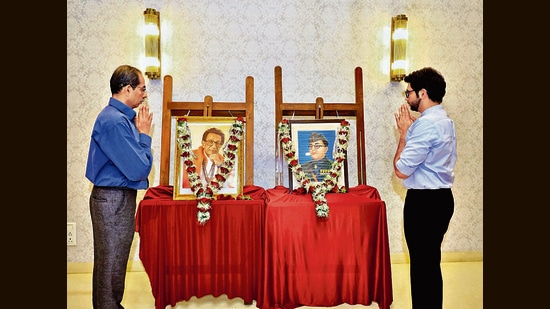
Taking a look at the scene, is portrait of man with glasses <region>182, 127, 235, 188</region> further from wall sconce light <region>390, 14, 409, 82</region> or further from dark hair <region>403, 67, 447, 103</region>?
wall sconce light <region>390, 14, 409, 82</region>

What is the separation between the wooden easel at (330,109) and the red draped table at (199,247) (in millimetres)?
1039

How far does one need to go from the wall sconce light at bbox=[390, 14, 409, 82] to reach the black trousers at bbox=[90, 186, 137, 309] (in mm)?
2872

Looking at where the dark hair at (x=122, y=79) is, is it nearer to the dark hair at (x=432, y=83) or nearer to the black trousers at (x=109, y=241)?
the black trousers at (x=109, y=241)

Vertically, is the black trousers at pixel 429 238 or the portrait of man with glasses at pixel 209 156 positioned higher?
the portrait of man with glasses at pixel 209 156

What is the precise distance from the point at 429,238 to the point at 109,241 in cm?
209

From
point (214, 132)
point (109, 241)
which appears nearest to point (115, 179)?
point (109, 241)

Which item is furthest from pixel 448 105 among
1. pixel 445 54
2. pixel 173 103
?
pixel 173 103

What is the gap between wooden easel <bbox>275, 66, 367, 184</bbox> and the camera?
361cm

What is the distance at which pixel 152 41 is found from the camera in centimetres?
366

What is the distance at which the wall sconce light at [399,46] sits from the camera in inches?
150

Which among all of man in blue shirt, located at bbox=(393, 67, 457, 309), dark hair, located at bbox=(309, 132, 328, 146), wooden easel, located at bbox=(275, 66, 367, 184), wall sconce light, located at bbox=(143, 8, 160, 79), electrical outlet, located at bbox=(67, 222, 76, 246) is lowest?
electrical outlet, located at bbox=(67, 222, 76, 246)

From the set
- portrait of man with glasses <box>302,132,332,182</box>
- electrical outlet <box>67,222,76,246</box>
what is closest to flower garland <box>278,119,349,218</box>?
portrait of man with glasses <box>302,132,332,182</box>

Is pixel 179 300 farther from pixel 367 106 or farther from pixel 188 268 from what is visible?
pixel 367 106

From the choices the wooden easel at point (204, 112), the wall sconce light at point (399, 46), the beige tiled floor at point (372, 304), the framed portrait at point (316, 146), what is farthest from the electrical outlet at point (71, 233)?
the wall sconce light at point (399, 46)
